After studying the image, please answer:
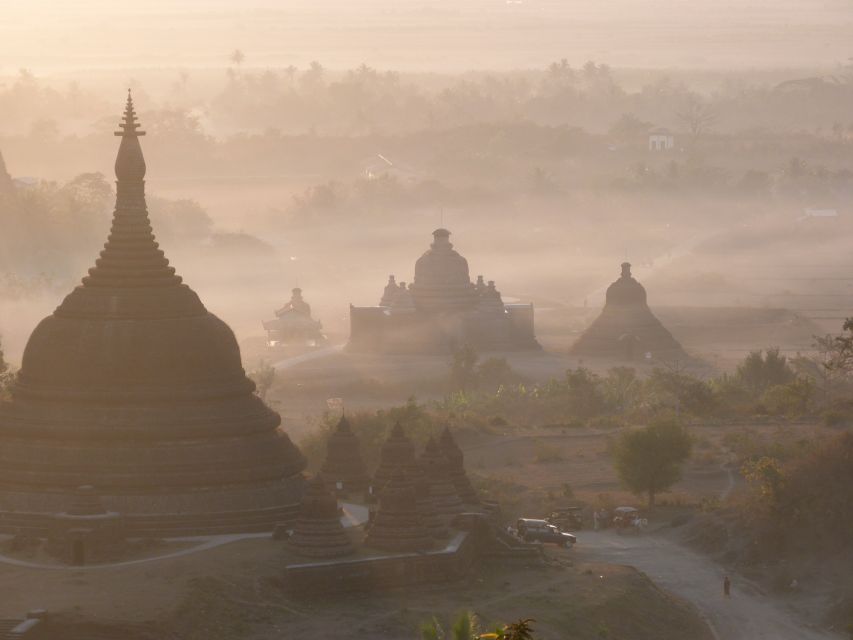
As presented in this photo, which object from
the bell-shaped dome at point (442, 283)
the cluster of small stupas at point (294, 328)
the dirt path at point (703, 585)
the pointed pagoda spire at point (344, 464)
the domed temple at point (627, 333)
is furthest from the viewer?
the cluster of small stupas at point (294, 328)

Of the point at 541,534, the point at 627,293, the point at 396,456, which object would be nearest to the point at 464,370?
the point at 627,293

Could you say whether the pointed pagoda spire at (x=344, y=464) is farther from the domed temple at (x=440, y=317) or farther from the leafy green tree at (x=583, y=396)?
the domed temple at (x=440, y=317)

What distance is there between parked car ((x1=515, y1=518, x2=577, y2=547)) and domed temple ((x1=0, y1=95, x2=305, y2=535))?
17.7 ft

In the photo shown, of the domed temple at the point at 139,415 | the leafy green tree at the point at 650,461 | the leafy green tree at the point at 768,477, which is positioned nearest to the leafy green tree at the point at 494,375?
the leafy green tree at the point at 650,461

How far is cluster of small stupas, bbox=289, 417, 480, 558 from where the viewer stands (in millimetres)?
59062

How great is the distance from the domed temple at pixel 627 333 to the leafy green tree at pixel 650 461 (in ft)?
125

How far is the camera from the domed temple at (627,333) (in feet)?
363

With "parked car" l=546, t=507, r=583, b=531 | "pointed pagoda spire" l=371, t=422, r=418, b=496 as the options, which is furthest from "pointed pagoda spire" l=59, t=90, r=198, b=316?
"parked car" l=546, t=507, r=583, b=531

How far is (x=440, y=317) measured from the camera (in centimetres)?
11444

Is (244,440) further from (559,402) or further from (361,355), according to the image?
(361,355)

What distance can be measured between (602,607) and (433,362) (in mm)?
49751

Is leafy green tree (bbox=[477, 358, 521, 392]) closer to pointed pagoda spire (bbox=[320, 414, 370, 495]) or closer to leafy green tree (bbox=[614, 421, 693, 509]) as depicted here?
leafy green tree (bbox=[614, 421, 693, 509])

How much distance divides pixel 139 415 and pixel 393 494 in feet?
17.5

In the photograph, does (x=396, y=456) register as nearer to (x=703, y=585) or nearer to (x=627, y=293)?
(x=703, y=585)
